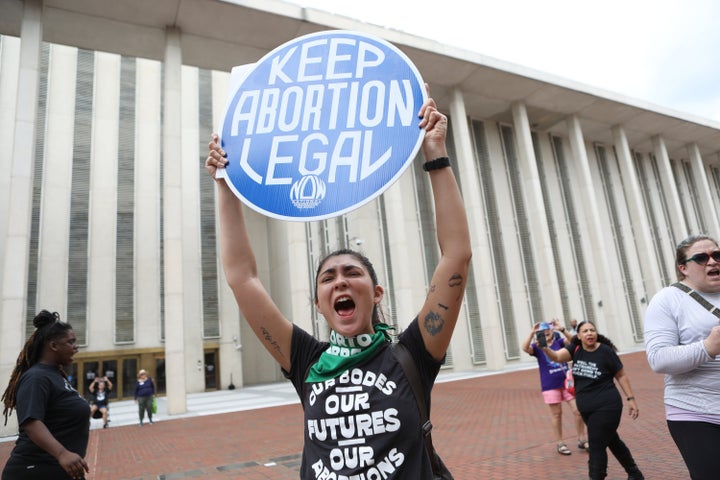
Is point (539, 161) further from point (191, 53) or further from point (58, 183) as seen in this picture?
point (58, 183)

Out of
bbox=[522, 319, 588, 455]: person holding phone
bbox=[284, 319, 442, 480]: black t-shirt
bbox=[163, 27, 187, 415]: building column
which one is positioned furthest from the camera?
bbox=[163, 27, 187, 415]: building column

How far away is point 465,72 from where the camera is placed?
23.8 m

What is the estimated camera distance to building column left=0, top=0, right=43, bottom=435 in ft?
45.7

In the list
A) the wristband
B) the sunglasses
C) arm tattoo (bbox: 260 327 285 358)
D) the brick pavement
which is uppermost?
the wristband

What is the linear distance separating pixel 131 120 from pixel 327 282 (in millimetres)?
28287

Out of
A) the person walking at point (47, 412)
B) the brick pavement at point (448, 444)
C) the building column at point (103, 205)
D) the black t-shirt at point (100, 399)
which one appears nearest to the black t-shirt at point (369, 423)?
the person walking at point (47, 412)

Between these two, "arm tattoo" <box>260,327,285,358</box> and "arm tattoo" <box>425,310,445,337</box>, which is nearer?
"arm tattoo" <box>425,310,445,337</box>

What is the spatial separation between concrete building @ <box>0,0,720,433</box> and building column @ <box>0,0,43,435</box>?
2280mm

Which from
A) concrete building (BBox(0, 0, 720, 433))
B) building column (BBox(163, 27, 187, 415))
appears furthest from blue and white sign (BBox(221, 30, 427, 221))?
concrete building (BBox(0, 0, 720, 433))

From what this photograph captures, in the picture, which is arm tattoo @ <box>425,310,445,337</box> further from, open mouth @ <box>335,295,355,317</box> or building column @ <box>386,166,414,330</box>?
building column @ <box>386,166,414,330</box>

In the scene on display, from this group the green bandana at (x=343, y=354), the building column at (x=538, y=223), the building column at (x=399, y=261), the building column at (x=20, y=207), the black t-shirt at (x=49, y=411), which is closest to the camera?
the green bandana at (x=343, y=354)

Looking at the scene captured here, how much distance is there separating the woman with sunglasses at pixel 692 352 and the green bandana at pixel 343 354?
1.87m

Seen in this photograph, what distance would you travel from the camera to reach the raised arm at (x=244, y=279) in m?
1.93

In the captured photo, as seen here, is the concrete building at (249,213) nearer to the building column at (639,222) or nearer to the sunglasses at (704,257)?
the building column at (639,222)
